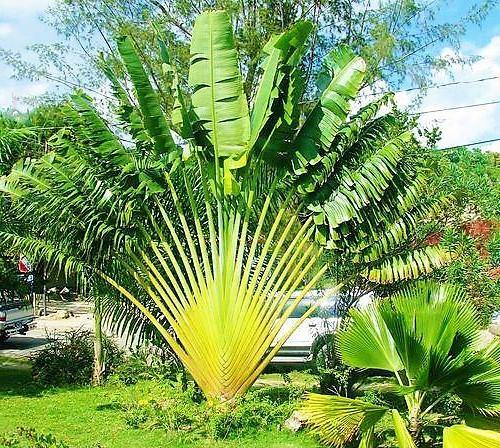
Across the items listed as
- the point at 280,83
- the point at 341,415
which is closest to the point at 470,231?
the point at 280,83

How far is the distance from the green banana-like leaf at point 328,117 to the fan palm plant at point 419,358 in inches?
120

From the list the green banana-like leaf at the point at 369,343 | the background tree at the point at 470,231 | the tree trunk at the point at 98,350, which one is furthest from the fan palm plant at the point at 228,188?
the green banana-like leaf at the point at 369,343

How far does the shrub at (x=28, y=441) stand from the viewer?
7402mm

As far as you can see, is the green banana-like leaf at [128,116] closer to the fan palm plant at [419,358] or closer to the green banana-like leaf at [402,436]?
the fan palm plant at [419,358]

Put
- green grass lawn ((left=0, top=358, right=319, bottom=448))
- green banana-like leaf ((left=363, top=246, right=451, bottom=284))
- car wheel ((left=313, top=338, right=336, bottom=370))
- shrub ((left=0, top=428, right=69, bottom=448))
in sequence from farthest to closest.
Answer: car wheel ((left=313, top=338, right=336, bottom=370)) < green banana-like leaf ((left=363, top=246, right=451, bottom=284)) < green grass lawn ((left=0, top=358, right=319, bottom=448)) < shrub ((left=0, top=428, right=69, bottom=448))

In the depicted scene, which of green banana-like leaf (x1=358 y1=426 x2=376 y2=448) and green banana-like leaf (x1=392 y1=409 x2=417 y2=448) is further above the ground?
→ green banana-like leaf (x1=392 y1=409 x2=417 y2=448)

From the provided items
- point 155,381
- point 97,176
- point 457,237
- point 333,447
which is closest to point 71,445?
point 155,381

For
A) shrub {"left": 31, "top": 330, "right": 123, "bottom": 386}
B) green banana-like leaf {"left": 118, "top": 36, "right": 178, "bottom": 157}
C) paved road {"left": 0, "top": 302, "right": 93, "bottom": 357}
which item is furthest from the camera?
paved road {"left": 0, "top": 302, "right": 93, "bottom": 357}

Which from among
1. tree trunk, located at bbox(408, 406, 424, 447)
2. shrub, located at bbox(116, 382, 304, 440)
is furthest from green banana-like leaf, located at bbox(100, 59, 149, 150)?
tree trunk, located at bbox(408, 406, 424, 447)

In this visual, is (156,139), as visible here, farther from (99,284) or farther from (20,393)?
(20,393)

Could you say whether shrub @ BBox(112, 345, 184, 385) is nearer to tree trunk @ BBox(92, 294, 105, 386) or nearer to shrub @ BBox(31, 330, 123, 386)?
tree trunk @ BBox(92, 294, 105, 386)

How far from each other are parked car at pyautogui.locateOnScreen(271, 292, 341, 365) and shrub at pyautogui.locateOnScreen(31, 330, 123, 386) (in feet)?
10.5

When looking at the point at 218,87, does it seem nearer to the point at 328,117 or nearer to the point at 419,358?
the point at 328,117

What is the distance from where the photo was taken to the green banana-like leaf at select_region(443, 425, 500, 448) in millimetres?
5453
